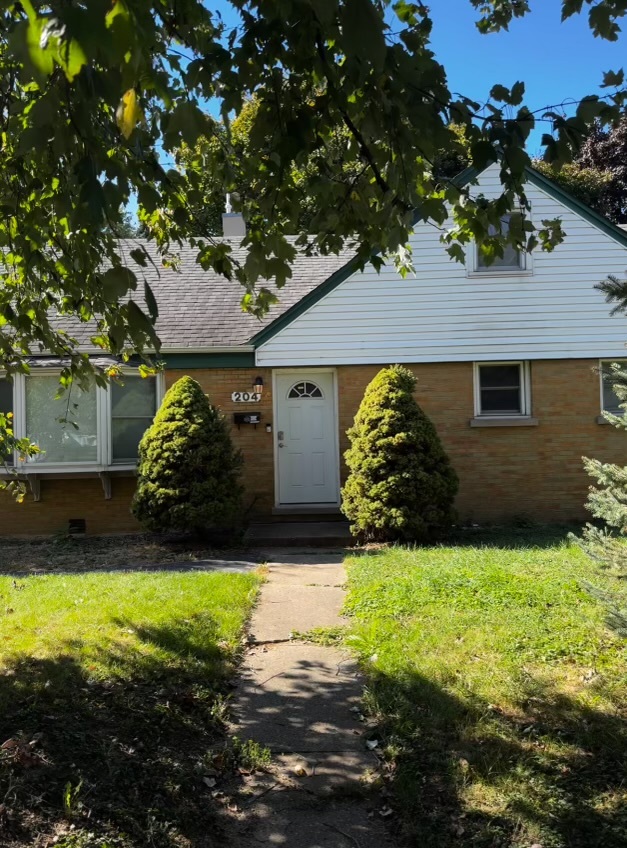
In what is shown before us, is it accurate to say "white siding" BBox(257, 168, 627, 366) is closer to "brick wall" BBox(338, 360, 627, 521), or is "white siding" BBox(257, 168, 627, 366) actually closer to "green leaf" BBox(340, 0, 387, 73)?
"brick wall" BBox(338, 360, 627, 521)

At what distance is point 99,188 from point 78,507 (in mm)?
10310

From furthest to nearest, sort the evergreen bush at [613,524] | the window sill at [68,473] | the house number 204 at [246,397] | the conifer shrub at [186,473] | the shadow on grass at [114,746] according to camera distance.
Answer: the house number 204 at [246,397] < the window sill at [68,473] < the conifer shrub at [186,473] < the evergreen bush at [613,524] < the shadow on grass at [114,746]

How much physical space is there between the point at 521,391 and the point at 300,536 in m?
4.60

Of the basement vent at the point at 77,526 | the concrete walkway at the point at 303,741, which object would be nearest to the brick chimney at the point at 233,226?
the basement vent at the point at 77,526

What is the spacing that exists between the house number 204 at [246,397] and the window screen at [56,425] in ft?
7.57

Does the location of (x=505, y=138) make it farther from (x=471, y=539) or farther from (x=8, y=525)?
(x=8, y=525)

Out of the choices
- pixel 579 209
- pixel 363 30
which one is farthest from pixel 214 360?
pixel 363 30

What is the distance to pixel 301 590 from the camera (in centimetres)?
723

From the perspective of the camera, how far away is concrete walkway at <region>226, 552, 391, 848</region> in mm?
3115

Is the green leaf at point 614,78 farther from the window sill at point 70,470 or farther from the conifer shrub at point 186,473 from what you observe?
→ the window sill at point 70,470

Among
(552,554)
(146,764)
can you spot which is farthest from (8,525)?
(146,764)

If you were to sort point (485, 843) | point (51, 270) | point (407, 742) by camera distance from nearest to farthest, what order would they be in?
point (485, 843)
point (407, 742)
point (51, 270)

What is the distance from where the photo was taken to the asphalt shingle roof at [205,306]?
11.9m

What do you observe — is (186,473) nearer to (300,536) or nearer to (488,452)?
(300,536)
